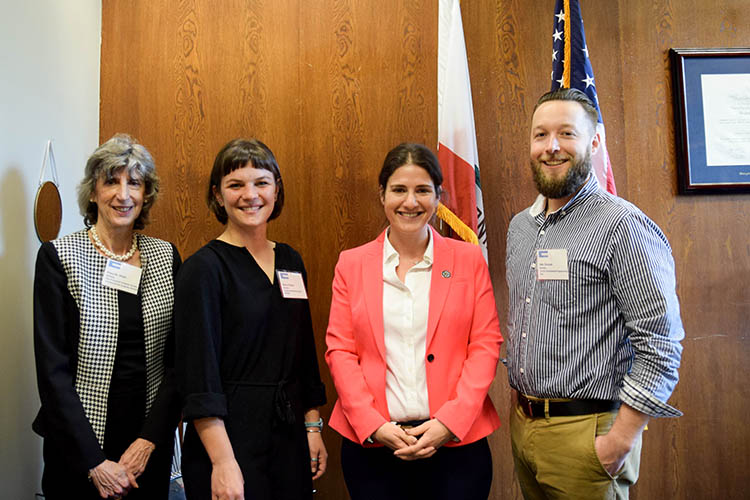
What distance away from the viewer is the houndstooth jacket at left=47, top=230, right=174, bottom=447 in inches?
64.8

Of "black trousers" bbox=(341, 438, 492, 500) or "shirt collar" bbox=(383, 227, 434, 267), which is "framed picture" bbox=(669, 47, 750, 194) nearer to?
"shirt collar" bbox=(383, 227, 434, 267)

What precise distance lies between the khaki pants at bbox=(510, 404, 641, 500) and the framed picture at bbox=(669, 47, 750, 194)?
1659 millimetres

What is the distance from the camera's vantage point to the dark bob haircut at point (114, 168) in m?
1.78

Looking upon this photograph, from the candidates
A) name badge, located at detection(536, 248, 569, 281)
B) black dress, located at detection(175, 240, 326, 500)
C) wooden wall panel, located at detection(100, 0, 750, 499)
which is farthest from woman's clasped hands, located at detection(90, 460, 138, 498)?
name badge, located at detection(536, 248, 569, 281)

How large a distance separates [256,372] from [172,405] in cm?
36

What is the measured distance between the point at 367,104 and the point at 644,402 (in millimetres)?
1902

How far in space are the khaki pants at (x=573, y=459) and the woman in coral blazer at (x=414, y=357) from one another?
0.50 ft

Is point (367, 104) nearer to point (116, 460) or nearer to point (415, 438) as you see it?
point (415, 438)

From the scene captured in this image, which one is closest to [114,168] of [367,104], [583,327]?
[367,104]

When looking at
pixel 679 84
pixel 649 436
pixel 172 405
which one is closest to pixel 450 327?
pixel 172 405

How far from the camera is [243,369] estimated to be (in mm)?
1576

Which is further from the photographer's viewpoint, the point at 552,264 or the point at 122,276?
the point at 122,276

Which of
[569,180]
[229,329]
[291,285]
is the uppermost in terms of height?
[569,180]

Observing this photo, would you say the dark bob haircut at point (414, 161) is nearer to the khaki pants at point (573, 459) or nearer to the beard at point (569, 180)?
the beard at point (569, 180)
